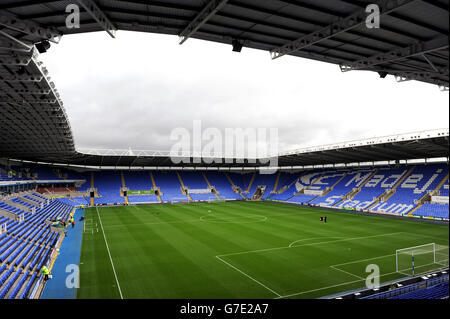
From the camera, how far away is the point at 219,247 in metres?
23.1

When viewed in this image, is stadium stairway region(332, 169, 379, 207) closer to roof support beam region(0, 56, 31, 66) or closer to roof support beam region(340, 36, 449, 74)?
roof support beam region(340, 36, 449, 74)

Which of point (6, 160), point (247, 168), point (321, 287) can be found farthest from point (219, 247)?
point (247, 168)

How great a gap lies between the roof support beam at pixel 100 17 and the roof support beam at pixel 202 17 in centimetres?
226

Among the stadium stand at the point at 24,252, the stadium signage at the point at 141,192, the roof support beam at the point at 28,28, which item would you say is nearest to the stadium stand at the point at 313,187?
the stadium signage at the point at 141,192

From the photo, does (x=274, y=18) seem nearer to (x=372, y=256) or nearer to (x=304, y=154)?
→ (x=372, y=256)

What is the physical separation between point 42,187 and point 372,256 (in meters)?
56.1

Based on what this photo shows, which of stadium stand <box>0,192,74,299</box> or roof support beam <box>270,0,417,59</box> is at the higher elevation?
roof support beam <box>270,0,417,59</box>

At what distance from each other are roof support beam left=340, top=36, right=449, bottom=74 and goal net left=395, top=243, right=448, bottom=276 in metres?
12.8

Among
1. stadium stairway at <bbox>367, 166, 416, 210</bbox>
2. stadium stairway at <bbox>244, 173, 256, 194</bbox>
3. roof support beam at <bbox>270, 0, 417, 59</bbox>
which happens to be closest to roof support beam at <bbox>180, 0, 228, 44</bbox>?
roof support beam at <bbox>270, 0, 417, 59</bbox>

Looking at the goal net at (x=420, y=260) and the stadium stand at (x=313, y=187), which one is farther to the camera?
the stadium stand at (x=313, y=187)

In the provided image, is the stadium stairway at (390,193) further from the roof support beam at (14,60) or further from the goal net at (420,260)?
the roof support beam at (14,60)

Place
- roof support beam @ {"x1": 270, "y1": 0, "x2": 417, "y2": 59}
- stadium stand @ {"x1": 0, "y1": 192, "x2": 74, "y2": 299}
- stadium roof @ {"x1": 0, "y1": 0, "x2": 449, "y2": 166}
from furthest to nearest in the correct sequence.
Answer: stadium stand @ {"x1": 0, "y1": 192, "x2": 74, "y2": 299}
stadium roof @ {"x1": 0, "y1": 0, "x2": 449, "y2": 166}
roof support beam @ {"x1": 270, "y1": 0, "x2": 417, "y2": 59}

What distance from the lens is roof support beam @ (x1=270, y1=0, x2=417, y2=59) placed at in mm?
7584

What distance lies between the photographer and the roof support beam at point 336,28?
7584mm
